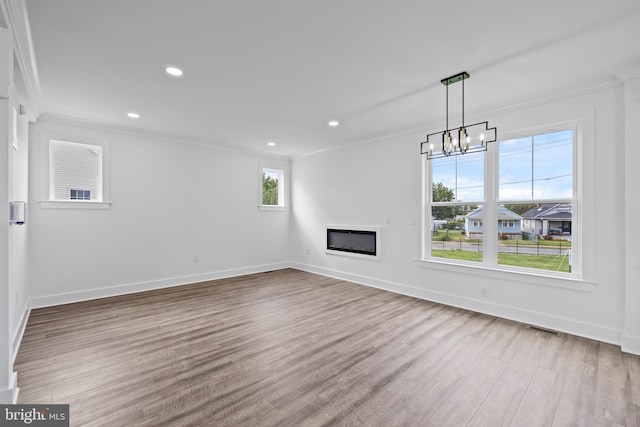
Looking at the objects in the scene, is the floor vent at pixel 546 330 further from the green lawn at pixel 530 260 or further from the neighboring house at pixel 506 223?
the neighboring house at pixel 506 223

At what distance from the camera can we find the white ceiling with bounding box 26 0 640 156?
1940mm

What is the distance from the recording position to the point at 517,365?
248cm

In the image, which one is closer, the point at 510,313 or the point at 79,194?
the point at 510,313

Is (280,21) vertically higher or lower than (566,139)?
higher

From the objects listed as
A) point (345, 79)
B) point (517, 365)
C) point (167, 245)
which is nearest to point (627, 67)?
point (345, 79)

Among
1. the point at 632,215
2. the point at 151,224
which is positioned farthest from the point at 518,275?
the point at 151,224

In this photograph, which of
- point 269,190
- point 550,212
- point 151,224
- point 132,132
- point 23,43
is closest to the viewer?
point 23,43

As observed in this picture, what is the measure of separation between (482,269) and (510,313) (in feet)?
1.96

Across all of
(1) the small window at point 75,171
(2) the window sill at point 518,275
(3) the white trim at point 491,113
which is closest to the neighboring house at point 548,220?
(2) the window sill at point 518,275

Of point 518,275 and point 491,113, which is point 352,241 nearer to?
point 518,275

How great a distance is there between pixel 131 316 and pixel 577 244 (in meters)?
5.38

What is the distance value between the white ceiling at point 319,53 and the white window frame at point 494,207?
0.44m

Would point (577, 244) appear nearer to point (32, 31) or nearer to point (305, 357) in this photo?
point (305, 357)

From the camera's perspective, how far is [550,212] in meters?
3.43
